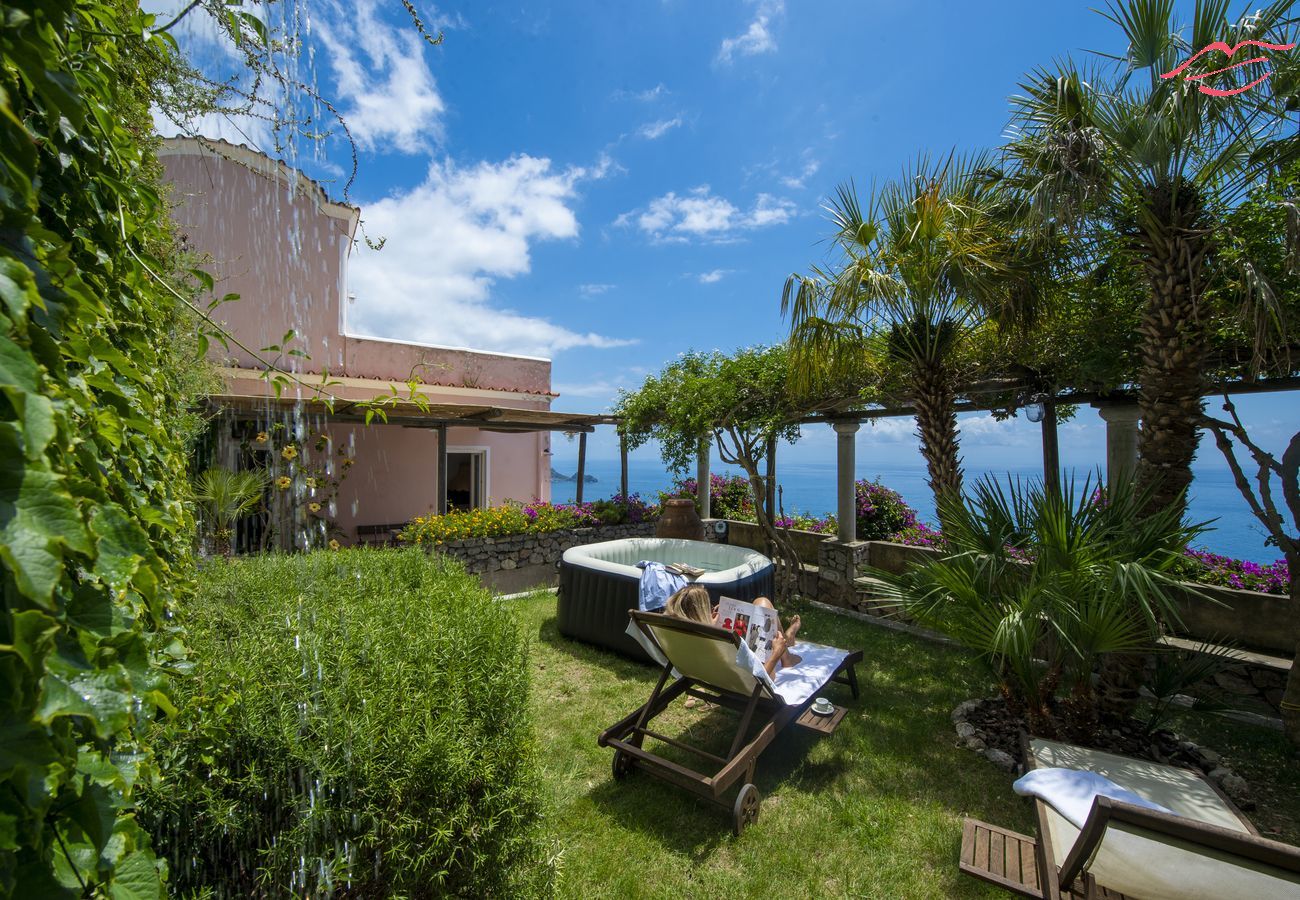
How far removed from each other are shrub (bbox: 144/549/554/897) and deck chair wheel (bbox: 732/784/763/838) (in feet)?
5.54

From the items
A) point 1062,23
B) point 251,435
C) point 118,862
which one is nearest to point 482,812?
point 118,862

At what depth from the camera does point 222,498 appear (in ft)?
28.0

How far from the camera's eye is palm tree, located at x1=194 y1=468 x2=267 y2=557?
8516 millimetres

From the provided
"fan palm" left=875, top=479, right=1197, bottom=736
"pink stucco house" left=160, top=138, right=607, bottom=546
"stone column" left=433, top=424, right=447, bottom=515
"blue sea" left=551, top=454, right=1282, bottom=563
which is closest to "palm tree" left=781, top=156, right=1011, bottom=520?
"blue sea" left=551, top=454, right=1282, bottom=563

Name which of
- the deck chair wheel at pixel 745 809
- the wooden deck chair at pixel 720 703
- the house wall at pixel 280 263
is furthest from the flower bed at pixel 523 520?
the deck chair wheel at pixel 745 809

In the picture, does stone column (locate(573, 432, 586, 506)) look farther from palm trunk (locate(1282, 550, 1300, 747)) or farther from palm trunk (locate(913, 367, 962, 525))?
palm trunk (locate(1282, 550, 1300, 747))

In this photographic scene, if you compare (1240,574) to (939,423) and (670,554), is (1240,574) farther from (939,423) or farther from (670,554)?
(670,554)

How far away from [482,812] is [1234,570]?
9733mm

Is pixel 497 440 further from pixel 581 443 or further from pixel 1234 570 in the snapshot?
pixel 1234 570

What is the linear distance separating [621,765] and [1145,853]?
10.7ft

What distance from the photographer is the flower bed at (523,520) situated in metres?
10.6

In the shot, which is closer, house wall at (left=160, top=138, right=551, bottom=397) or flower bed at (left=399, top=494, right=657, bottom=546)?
flower bed at (left=399, top=494, right=657, bottom=546)

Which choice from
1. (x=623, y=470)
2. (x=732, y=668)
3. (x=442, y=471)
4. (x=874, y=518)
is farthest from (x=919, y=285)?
(x=442, y=471)

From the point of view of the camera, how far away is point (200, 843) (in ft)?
6.62
